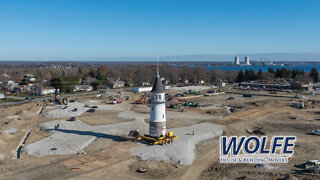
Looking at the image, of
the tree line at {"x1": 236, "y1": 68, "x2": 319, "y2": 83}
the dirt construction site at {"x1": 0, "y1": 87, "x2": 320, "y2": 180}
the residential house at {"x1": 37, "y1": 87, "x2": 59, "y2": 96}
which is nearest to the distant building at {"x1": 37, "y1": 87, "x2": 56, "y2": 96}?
the residential house at {"x1": 37, "y1": 87, "x2": 59, "y2": 96}

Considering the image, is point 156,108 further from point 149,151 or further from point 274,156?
point 274,156

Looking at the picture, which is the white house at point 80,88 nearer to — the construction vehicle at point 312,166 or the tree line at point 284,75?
the tree line at point 284,75

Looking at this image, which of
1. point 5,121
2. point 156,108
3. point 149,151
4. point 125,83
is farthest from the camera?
point 125,83

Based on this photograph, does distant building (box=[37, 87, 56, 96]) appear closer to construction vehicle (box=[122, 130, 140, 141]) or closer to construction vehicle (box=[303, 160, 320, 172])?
construction vehicle (box=[122, 130, 140, 141])

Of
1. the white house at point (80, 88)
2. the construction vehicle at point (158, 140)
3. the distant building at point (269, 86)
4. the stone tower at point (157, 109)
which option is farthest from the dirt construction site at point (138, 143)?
the distant building at point (269, 86)

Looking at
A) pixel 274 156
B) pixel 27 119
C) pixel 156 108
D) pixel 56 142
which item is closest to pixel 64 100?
pixel 27 119

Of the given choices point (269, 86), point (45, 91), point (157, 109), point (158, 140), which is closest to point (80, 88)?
point (45, 91)
